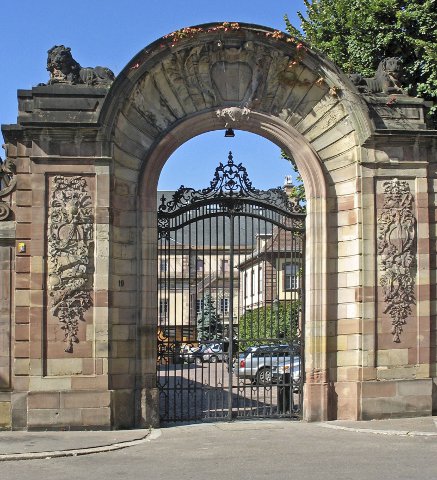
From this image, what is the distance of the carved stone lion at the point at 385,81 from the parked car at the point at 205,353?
535 centimetres

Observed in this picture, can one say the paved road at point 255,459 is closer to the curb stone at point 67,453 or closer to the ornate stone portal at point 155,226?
the curb stone at point 67,453

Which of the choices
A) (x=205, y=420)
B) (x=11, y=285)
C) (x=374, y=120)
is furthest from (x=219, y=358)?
(x=374, y=120)

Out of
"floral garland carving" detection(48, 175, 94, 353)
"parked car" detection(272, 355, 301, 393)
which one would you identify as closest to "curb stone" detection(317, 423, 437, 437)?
"parked car" detection(272, 355, 301, 393)

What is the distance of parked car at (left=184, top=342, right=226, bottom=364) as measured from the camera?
1563 centimetres

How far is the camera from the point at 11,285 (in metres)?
14.9

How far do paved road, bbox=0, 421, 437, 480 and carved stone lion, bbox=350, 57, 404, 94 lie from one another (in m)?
6.16

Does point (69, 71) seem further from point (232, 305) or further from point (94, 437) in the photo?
point (94, 437)

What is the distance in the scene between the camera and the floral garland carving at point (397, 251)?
50.8 feet

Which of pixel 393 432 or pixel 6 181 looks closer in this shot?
pixel 393 432

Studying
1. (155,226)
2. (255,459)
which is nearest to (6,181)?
(155,226)

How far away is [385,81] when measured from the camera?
16125 millimetres

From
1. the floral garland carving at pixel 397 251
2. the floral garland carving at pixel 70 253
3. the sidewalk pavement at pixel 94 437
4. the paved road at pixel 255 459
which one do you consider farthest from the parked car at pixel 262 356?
the floral garland carving at pixel 70 253

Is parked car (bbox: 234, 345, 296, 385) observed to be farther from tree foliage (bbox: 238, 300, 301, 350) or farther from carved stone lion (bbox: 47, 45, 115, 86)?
carved stone lion (bbox: 47, 45, 115, 86)

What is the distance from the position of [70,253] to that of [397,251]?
566 centimetres
